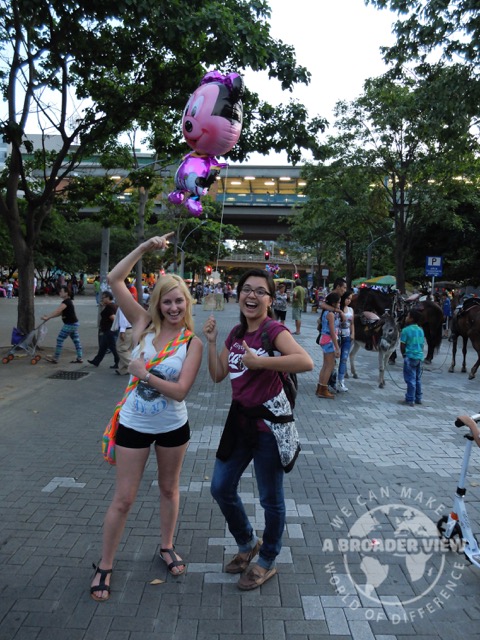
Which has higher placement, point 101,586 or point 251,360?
point 251,360

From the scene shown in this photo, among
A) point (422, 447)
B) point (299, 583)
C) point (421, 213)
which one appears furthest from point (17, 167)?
point (421, 213)

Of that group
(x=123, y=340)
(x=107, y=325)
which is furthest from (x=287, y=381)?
(x=107, y=325)

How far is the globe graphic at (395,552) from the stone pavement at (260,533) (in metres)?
0.01

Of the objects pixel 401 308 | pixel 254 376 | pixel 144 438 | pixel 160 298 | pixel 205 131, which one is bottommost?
pixel 144 438

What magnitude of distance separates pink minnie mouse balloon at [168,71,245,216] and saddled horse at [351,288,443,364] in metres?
6.73

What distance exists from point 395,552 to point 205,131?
4.37m

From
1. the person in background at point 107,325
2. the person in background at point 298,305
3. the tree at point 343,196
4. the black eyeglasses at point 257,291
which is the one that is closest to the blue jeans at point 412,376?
the black eyeglasses at point 257,291

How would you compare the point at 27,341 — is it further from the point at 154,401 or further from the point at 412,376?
the point at 154,401

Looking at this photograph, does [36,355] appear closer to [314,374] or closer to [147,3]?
→ [314,374]

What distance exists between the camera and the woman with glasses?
2877mm

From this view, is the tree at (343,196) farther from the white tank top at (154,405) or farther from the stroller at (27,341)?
the white tank top at (154,405)

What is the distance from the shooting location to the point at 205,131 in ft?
17.6

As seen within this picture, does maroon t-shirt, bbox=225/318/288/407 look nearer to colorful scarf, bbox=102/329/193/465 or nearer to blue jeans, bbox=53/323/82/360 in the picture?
colorful scarf, bbox=102/329/193/465

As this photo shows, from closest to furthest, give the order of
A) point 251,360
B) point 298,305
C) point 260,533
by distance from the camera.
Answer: point 251,360, point 260,533, point 298,305
